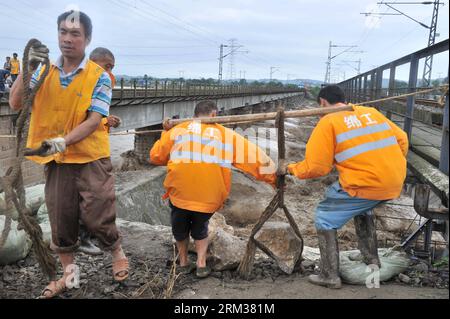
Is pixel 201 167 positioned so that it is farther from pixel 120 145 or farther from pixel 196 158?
pixel 120 145

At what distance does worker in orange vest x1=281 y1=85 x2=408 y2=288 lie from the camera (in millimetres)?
3119

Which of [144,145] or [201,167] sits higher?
[201,167]

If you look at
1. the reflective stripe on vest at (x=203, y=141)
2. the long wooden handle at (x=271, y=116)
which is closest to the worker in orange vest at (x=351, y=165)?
the long wooden handle at (x=271, y=116)

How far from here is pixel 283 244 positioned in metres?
3.82

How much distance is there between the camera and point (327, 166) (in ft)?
10.5

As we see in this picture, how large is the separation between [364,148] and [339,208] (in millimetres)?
513

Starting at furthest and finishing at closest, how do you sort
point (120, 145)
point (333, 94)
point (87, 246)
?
point (120, 145) → point (87, 246) → point (333, 94)

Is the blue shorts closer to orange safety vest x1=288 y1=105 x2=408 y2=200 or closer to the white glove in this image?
orange safety vest x1=288 y1=105 x2=408 y2=200

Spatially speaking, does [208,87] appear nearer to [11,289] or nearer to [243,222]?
[243,222]

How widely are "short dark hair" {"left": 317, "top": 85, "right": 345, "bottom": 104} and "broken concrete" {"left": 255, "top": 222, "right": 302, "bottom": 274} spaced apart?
4.19 ft

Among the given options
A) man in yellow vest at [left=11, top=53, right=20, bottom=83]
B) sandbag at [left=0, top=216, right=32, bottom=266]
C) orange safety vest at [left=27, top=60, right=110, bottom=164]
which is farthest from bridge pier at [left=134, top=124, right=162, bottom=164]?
orange safety vest at [left=27, top=60, right=110, bottom=164]

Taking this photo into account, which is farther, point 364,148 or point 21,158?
point 364,148

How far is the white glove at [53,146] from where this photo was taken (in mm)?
2658

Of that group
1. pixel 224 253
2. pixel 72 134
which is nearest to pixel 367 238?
pixel 224 253
